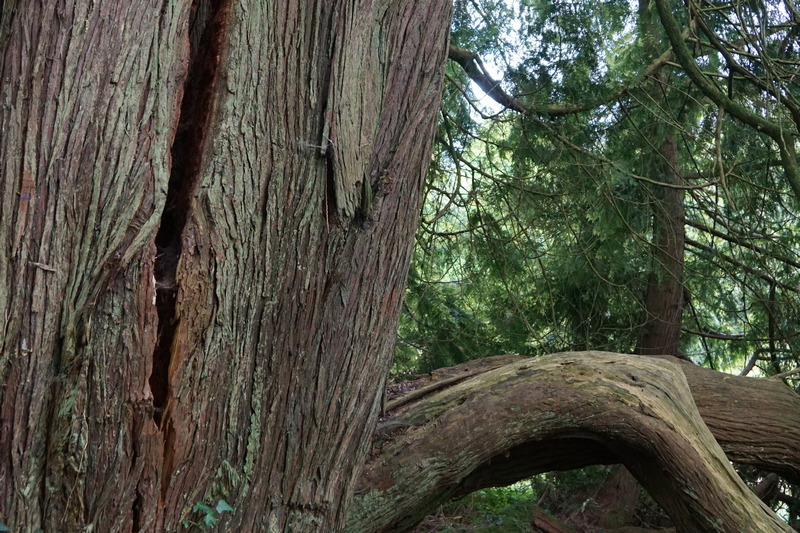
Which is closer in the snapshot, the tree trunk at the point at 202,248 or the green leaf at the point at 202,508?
the tree trunk at the point at 202,248

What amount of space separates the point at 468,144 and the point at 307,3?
373 cm

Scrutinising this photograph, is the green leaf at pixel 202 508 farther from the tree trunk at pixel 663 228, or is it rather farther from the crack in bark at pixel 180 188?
the tree trunk at pixel 663 228

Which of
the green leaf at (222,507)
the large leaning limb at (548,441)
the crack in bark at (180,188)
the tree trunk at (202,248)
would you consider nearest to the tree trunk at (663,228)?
the large leaning limb at (548,441)

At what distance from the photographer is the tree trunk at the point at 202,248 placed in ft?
7.11

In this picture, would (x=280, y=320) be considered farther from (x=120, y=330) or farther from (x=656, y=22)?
(x=656, y=22)

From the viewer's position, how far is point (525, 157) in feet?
21.5

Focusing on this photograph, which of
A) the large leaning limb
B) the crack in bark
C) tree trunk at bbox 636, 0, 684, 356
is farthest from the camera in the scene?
tree trunk at bbox 636, 0, 684, 356

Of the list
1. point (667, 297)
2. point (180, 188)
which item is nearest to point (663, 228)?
point (667, 297)

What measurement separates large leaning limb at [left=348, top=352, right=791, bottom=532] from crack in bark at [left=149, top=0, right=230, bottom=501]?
48.2 inches

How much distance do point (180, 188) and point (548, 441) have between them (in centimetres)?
240

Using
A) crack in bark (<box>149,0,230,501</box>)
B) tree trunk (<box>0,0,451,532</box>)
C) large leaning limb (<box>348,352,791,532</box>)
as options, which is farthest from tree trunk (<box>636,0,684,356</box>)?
crack in bark (<box>149,0,230,501</box>)

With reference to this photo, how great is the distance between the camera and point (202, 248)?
8.09ft

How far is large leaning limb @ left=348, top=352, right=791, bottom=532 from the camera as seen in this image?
344cm

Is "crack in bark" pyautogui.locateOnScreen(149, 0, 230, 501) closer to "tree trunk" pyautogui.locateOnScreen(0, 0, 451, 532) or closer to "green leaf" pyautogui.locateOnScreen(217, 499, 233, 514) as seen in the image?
"tree trunk" pyautogui.locateOnScreen(0, 0, 451, 532)
